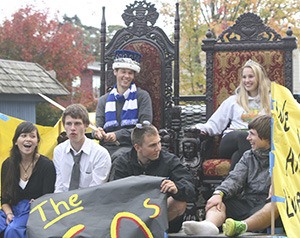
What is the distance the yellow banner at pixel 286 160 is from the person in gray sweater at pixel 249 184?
413 millimetres

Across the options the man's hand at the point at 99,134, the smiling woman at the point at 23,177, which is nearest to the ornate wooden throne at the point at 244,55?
the man's hand at the point at 99,134

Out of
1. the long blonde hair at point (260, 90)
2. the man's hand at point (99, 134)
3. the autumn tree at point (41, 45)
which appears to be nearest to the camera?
the man's hand at point (99, 134)

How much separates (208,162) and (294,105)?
185cm

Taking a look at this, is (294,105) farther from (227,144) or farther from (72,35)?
(72,35)

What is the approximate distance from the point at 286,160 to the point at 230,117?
7.59 feet

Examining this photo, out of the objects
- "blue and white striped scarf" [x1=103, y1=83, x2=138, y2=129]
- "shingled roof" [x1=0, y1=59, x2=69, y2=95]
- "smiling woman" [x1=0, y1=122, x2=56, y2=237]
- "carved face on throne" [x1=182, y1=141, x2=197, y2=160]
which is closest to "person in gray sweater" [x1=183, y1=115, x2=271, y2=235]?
"carved face on throne" [x1=182, y1=141, x2=197, y2=160]

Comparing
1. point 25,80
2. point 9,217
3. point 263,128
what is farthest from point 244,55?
point 25,80

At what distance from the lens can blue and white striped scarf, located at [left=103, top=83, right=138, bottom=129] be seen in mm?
8734

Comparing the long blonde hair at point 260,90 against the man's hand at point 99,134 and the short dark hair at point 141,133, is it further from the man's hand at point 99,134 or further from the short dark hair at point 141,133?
the short dark hair at point 141,133

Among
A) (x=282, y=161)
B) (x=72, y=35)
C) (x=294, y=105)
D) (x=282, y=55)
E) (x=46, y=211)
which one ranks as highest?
(x=72, y=35)

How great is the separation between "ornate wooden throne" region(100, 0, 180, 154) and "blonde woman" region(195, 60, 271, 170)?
0.63 meters

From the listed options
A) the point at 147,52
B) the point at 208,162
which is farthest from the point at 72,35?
the point at 208,162

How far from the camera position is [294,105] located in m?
6.91

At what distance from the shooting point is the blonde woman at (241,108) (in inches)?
333
